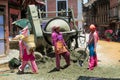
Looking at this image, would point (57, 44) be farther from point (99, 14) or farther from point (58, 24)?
point (99, 14)

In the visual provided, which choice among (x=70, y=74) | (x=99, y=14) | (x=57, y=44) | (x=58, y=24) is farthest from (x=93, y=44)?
(x=99, y=14)

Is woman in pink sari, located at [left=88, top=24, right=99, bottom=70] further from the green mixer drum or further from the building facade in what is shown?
the building facade

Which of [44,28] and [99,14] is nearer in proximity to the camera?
[44,28]

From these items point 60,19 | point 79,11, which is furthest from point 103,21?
point 60,19

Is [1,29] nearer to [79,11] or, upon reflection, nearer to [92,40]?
[92,40]

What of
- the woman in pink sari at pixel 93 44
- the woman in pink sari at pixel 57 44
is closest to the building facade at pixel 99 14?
the woman in pink sari at pixel 93 44

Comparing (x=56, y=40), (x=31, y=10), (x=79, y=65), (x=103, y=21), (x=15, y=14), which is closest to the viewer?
(x=56, y=40)

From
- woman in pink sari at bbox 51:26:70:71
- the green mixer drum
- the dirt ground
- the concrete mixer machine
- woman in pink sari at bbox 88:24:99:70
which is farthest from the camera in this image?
the green mixer drum

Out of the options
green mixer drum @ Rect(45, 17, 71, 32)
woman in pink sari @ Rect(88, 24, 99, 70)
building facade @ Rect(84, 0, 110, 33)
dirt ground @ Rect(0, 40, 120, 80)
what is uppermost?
building facade @ Rect(84, 0, 110, 33)

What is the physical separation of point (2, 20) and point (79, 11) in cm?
3204

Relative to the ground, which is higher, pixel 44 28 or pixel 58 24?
pixel 58 24

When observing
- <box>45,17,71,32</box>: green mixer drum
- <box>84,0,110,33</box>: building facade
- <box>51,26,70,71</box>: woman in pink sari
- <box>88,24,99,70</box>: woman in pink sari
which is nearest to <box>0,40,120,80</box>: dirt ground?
<box>88,24,99,70</box>: woman in pink sari

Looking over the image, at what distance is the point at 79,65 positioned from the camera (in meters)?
14.5

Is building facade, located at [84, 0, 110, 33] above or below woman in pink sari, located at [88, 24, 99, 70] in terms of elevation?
above
